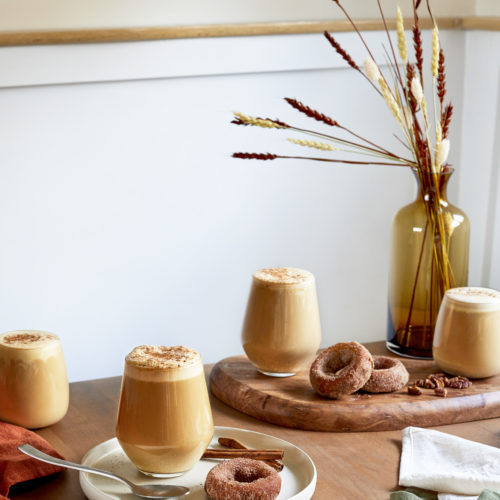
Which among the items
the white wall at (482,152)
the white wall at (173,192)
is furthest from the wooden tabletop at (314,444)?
the white wall at (482,152)

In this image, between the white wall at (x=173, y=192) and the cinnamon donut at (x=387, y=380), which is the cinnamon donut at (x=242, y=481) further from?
the white wall at (x=173, y=192)

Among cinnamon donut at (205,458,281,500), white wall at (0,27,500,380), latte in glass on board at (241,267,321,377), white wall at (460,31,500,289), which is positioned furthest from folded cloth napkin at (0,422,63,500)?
white wall at (460,31,500,289)

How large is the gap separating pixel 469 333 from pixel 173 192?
88cm

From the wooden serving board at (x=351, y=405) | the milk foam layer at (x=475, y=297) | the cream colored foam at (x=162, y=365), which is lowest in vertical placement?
the wooden serving board at (x=351, y=405)


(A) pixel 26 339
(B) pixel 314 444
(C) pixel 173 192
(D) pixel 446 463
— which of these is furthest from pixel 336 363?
(C) pixel 173 192

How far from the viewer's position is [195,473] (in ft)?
3.36

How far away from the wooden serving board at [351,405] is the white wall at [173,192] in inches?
28.1

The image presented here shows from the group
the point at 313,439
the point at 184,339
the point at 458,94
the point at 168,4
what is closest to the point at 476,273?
the point at 458,94

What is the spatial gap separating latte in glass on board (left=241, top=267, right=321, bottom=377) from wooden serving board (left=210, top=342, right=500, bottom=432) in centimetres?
4

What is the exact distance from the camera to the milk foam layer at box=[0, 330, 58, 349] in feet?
3.85

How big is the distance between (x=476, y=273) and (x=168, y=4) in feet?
3.49

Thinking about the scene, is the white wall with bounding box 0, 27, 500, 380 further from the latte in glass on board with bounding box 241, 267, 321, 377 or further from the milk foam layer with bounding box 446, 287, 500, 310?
the milk foam layer with bounding box 446, 287, 500, 310

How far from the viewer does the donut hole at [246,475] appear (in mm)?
974

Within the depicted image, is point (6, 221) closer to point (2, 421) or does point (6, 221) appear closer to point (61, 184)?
point (61, 184)
